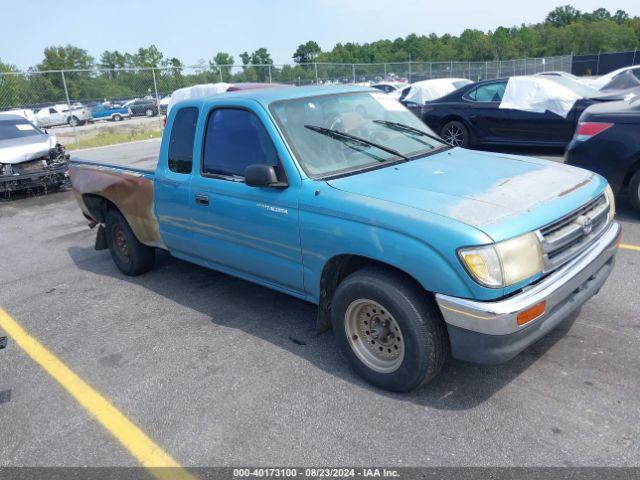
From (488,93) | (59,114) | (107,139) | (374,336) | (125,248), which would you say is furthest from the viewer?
(59,114)

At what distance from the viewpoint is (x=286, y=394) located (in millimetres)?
3498

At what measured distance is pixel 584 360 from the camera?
3568 mm

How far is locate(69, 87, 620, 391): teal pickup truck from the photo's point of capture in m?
2.92

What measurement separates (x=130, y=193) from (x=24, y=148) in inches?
277

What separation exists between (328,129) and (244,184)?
74cm

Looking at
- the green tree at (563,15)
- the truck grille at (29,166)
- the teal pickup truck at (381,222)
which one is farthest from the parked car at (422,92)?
the green tree at (563,15)

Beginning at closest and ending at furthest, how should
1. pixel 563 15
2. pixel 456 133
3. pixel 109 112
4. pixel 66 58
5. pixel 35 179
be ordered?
1. pixel 35 179
2. pixel 456 133
3. pixel 109 112
4. pixel 66 58
5. pixel 563 15

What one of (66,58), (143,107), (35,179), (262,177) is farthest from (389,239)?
(66,58)

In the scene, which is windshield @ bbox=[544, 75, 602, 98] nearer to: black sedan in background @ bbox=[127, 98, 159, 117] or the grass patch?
the grass patch

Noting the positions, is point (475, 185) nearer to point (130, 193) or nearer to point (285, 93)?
point (285, 93)

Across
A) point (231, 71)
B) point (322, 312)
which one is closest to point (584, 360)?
point (322, 312)

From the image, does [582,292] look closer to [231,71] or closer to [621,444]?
[621,444]

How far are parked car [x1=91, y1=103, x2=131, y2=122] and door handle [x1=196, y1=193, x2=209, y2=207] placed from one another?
82.2 feet

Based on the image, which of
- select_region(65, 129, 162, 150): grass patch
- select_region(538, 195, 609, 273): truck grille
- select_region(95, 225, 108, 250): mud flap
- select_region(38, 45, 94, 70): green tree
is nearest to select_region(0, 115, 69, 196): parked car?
select_region(95, 225, 108, 250): mud flap
